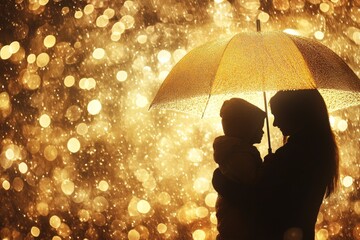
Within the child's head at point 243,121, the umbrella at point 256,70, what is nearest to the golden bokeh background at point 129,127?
the umbrella at point 256,70

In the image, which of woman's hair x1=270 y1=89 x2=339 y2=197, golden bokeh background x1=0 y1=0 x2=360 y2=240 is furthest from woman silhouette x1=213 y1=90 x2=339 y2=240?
golden bokeh background x1=0 y1=0 x2=360 y2=240

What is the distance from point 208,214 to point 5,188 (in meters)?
1.69

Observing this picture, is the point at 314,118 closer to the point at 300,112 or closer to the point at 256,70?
the point at 300,112

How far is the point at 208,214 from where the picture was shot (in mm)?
4008

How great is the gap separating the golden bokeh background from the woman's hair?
5.92ft

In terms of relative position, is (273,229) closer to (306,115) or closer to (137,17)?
(306,115)

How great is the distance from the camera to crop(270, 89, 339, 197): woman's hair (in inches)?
81.5

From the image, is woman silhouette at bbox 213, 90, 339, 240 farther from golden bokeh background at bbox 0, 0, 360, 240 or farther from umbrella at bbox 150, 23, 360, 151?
golden bokeh background at bbox 0, 0, 360, 240

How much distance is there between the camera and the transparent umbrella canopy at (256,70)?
2184 mm

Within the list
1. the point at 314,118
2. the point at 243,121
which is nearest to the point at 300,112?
the point at 314,118

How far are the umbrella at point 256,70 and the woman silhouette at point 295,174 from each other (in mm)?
91

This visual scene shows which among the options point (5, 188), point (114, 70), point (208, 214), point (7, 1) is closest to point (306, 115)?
point (208, 214)

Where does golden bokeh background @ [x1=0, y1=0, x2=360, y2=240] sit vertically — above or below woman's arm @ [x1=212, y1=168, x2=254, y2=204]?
below

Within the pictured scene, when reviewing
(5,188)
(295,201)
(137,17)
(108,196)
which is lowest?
(5,188)
